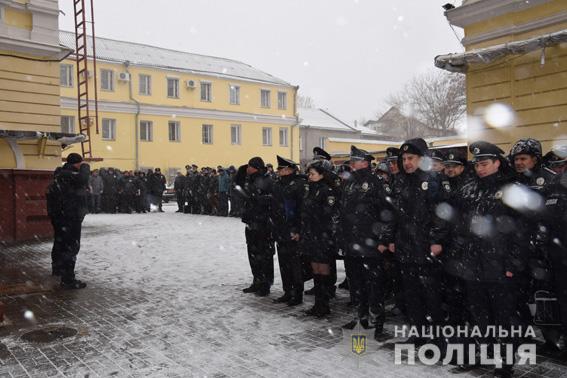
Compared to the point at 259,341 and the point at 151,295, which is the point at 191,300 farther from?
the point at 259,341

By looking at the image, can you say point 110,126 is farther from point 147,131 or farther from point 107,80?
point 107,80

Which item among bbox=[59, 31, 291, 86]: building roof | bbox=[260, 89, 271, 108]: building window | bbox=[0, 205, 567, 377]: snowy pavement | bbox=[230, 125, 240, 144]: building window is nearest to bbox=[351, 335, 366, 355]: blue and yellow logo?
bbox=[0, 205, 567, 377]: snowy pavement

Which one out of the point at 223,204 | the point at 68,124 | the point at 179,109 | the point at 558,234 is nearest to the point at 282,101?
the point at 179,109

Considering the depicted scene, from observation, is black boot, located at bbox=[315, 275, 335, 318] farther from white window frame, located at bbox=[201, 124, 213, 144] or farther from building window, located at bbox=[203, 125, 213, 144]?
building window, located at bbox=[203, 125, 213, 144]

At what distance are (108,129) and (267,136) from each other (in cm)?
1344

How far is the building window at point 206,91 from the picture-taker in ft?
124

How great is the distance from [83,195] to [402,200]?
5.42 m

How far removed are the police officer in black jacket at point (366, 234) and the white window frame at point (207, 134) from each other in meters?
33.2

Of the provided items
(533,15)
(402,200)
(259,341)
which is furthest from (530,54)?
(259,341)

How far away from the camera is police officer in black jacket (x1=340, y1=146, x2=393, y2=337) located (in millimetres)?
5230

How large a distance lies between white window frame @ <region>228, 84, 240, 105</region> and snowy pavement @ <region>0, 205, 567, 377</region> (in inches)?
1200

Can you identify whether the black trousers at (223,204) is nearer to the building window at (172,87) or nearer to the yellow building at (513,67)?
the yellow building at (513,67)

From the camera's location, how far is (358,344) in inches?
190

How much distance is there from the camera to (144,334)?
5.51 m
